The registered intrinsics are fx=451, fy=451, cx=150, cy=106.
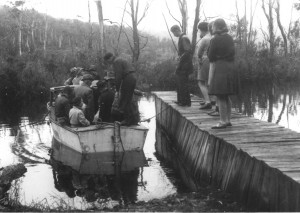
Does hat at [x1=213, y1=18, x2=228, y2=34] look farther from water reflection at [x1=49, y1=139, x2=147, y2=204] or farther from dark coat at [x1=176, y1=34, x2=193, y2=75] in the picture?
water reflection at [x1=49, y1=139, x2=147, y2=204]

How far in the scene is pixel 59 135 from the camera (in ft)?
42.8

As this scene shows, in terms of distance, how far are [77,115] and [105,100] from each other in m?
0.80

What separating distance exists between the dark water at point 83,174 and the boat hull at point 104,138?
219mm

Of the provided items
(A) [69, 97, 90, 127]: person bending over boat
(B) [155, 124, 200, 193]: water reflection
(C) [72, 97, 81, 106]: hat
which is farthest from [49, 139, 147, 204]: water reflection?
(C) [72, 97, 81, 106]: hat

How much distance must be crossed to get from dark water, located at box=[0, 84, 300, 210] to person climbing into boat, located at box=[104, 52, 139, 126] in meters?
1.06

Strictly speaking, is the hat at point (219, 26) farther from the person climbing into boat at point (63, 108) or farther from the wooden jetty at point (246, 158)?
the person climbing into boat at point (63, 108)

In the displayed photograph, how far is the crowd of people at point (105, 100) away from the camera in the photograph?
35.6 feet

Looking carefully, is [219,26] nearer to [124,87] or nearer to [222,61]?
[222,61]

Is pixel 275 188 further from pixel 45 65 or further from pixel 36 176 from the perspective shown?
pixel 45 65

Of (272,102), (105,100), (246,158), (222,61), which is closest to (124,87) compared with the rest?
→ (105,100)

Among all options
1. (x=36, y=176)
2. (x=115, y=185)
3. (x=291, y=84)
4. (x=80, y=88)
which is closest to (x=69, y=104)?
(x=80, y=88)

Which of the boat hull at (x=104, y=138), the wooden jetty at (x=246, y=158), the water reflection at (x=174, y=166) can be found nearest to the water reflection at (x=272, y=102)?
the water reflection at (x=174, y=166)

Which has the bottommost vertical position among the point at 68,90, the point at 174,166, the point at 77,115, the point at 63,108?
the point at 174,166

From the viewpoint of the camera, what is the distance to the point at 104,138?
1110 cm
